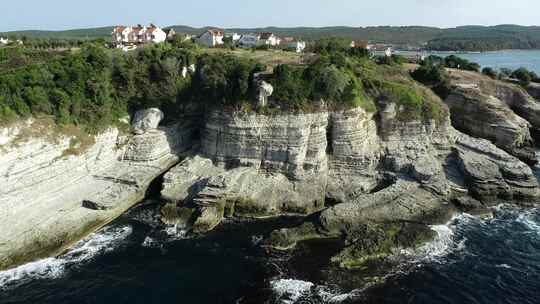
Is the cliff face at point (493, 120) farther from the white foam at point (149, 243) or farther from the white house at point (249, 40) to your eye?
the white house at point (249, 40)

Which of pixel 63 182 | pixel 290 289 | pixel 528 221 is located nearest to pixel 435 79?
pixel 528 221

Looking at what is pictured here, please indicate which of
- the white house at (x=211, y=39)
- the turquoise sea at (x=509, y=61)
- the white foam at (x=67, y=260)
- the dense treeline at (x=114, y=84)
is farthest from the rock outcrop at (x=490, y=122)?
the turquoise sea at (x=509, y=61)

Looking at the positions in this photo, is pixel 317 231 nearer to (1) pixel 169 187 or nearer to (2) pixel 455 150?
(1) pixel 169 187

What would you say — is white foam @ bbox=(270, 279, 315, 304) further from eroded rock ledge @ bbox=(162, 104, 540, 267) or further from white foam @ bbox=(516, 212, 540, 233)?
white foam @ bbox=(516, 212, 540, 233)

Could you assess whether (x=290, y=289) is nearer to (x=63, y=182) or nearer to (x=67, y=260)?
(x=67, y=260)

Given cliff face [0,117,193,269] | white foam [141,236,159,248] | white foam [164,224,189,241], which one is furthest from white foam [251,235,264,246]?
cliff face [0,117,193,269]

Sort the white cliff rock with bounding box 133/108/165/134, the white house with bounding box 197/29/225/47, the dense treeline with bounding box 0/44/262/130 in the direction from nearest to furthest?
the dense treeline with bounding box 0/44/262/130, the white cliff rock with bounding box 133/108/165/134, the white house with bounding box 197/29/225/47

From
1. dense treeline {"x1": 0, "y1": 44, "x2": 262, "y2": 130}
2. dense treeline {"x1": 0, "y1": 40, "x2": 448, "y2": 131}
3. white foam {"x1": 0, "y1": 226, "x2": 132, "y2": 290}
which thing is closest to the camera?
white foam {"x1": 0, "y1": 226, "x2": 132, "y2": 290}
